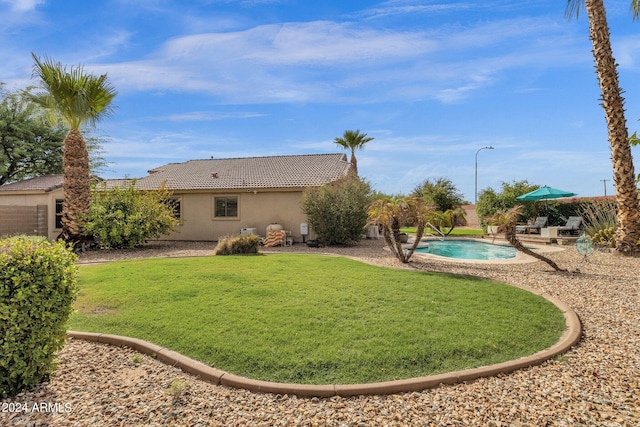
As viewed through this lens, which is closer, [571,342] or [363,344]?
[363,344]

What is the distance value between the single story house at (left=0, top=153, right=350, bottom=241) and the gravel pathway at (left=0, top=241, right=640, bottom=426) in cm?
1467

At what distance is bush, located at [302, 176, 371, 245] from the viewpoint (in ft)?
59.3

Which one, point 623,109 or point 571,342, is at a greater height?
point 623,109

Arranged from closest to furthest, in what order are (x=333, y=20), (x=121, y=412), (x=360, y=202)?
(x=121, y=412), (x=333, y=20), (x=360, y=202)

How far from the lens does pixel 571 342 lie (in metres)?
5.59

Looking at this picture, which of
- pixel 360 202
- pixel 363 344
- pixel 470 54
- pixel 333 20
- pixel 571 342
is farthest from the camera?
pixel 360 202

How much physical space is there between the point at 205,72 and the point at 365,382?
16.1 m

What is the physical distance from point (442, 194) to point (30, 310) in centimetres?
3107

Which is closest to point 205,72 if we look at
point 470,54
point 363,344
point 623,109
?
point 470,54

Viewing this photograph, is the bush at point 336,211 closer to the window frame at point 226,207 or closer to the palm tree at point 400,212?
the window frame at point 226,207

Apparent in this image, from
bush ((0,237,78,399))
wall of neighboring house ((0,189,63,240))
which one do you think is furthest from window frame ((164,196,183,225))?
bush ((0,237,78,399))

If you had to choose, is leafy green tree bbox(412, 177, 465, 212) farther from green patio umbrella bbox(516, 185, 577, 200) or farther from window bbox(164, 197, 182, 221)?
window bbox(164, 197, 182, 221)

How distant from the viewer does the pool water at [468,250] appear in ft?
55.1

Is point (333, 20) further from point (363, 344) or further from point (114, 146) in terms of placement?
point (114, 146)
